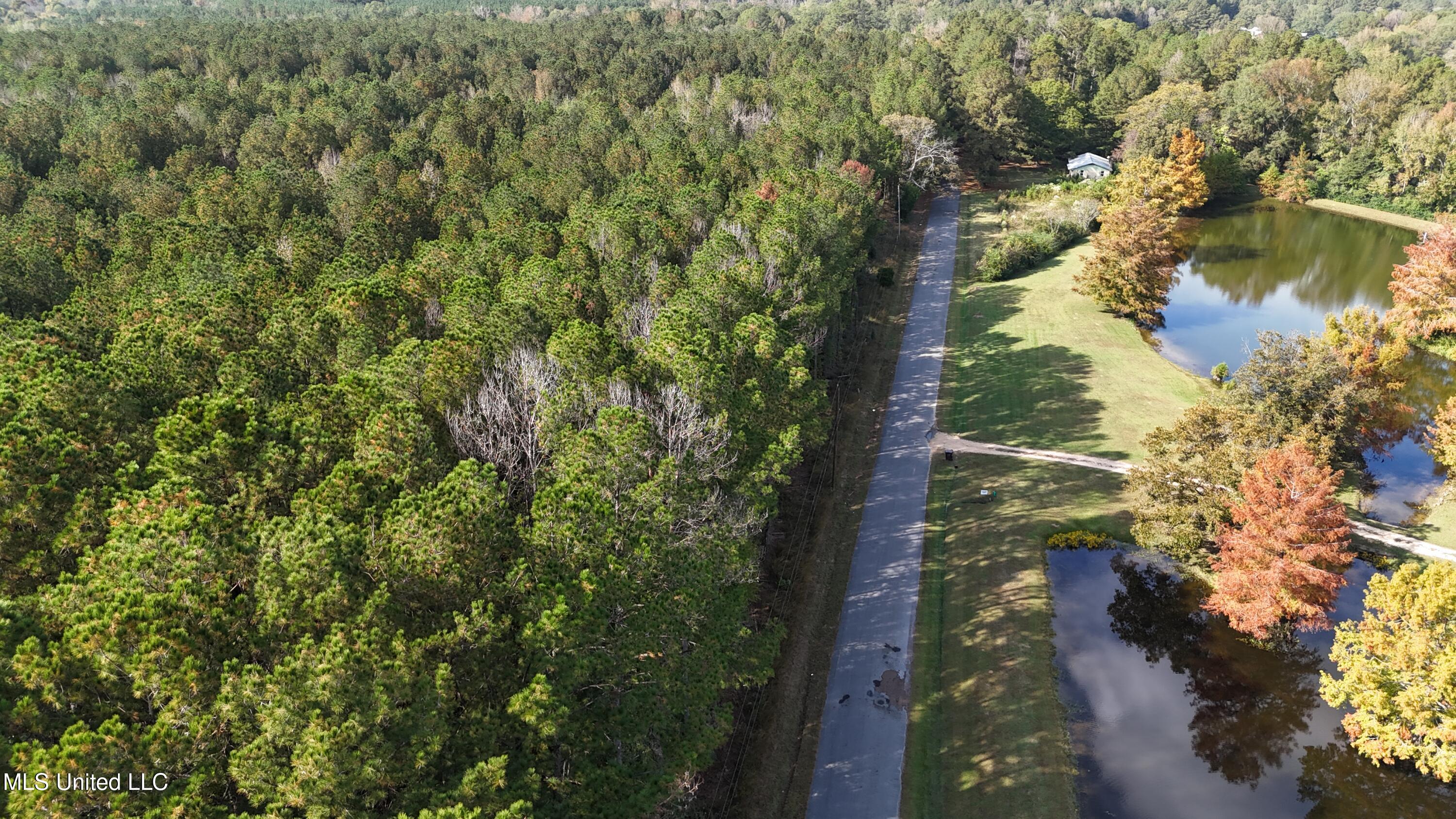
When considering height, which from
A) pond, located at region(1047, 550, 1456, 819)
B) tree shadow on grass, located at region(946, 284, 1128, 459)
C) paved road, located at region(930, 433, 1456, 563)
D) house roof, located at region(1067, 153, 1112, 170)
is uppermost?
house roof, located at region(1067, 153, 1112, 170)

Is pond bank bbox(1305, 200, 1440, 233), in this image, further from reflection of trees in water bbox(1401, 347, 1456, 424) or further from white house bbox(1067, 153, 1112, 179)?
reflection of trees in water bbox(1401, 347, 1456, 424)

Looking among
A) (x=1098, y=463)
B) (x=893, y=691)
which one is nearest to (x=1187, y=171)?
(x=1098, y=463)

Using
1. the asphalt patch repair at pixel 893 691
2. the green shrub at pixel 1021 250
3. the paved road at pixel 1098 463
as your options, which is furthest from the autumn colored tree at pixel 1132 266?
the asphalt patch repair at pixel 893 691

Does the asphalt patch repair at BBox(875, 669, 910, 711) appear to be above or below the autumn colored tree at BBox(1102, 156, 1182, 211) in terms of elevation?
below

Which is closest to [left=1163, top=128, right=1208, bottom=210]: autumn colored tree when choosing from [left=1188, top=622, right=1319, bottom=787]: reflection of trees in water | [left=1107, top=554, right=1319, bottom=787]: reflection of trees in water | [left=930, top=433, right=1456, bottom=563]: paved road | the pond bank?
the pond bank

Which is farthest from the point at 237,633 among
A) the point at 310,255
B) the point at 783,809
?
the point at 310,255

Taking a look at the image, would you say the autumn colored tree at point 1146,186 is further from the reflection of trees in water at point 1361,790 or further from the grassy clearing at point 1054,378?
the reflection of trees in water at point 1361,790
